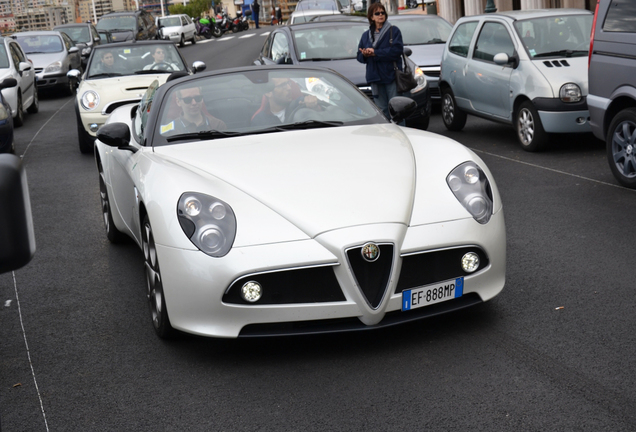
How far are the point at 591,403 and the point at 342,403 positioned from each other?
104cm

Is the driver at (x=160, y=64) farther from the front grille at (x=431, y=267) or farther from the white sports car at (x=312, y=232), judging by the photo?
the front grille at (x=431, y=267)

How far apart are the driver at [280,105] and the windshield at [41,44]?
1764 cm

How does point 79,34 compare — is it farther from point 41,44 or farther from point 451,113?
point 451,113

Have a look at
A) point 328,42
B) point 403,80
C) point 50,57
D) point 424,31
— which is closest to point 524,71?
point 403,80

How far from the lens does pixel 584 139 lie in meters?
10.6

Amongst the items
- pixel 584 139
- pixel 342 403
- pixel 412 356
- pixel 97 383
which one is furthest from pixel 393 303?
pixel 584 139

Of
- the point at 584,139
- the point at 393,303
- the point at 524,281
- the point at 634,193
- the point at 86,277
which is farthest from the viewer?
the point at 584,139

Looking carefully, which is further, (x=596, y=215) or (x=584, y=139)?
(x=584, y=139)

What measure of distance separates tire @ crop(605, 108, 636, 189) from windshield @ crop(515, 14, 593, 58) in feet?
8.22

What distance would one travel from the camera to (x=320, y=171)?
15.0 feet

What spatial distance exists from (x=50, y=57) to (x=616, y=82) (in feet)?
54.9

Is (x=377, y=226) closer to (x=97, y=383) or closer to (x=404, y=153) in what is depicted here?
(x=404, y=153)

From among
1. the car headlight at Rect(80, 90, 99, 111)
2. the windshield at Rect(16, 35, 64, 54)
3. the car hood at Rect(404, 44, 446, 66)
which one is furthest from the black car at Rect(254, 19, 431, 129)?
the windshield at Rect(16, 35, 64, 54)

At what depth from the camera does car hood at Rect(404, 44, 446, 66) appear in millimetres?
13367
